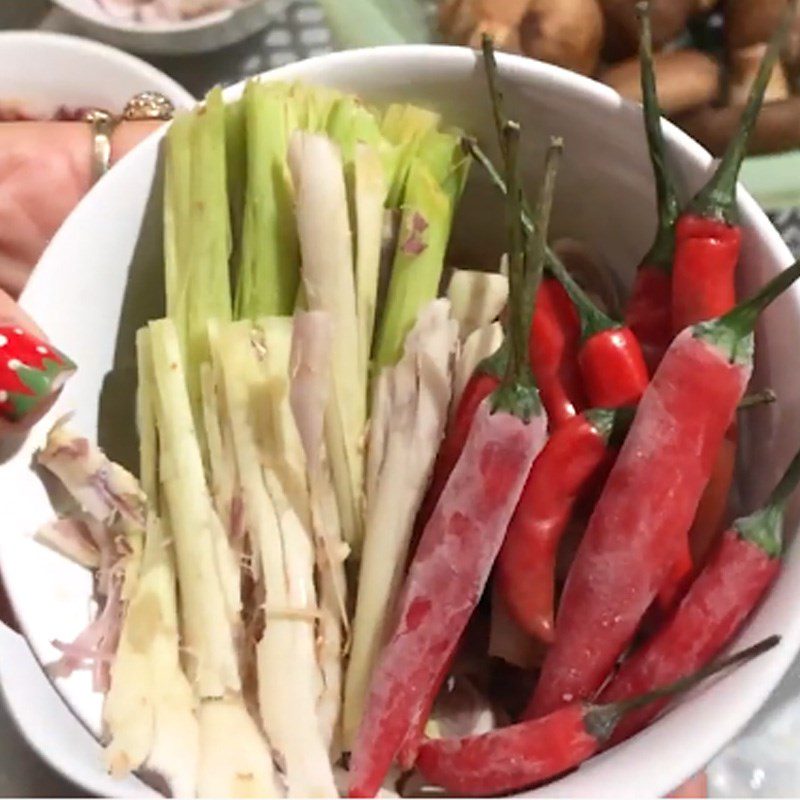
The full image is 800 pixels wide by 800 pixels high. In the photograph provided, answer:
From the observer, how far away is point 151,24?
809 mm

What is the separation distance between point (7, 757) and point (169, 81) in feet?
1.44

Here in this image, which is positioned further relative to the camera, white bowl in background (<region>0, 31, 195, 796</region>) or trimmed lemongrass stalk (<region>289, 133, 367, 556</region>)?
white bowl in background (<region>0, 31, 195, 796</region>)

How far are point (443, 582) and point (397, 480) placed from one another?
56 millimetres

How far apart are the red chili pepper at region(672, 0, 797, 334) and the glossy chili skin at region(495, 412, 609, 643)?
6 cm

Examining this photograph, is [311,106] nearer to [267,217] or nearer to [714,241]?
[267,217]

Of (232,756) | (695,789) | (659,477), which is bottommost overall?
(695,789)

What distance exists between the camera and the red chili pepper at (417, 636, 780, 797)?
47cm

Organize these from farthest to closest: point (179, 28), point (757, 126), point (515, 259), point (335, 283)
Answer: point (179, 28) → point (757, 126) → point (335, 283) → point (515, 259)

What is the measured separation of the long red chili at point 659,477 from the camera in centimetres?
46

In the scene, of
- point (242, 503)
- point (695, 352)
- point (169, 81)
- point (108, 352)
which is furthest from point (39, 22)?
point (695, 352)

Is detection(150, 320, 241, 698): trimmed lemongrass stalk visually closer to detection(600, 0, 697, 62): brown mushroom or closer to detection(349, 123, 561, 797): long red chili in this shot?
detection(349, 123, 561, 797): long red chili

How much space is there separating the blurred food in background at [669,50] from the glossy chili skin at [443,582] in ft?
0.95

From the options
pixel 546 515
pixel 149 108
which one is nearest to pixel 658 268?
pixel 546 515

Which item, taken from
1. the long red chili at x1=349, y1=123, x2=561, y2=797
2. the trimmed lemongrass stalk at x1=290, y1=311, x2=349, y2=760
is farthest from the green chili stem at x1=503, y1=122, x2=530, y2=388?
the trimmed lemongrass stalk at x1=290, y1=311, x2=349, y2=760
